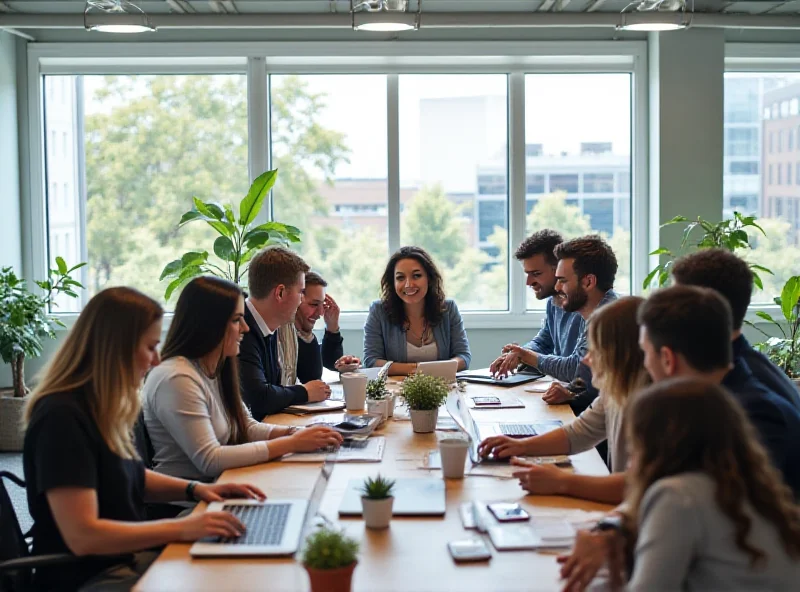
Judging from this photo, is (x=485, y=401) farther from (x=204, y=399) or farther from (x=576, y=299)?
(x=204, y=399)

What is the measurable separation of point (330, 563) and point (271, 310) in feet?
6.29

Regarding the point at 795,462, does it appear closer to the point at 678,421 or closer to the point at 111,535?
the point at 678,421

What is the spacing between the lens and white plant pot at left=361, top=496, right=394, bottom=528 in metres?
1.96

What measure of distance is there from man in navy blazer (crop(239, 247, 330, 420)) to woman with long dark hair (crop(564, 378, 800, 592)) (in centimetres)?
197

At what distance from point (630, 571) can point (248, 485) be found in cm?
99

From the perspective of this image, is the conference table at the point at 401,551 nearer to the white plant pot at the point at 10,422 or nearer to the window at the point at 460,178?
the white plant pot at the point at 10,422

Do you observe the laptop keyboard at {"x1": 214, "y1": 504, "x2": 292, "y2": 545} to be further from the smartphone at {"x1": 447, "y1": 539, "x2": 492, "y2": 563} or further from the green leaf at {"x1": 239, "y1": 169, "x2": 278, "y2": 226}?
the green leaf at {"x1": 239, "y1": 169, "x2": 278, "y2": 226}

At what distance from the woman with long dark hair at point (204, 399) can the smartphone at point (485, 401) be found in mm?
858

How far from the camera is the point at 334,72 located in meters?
6.61

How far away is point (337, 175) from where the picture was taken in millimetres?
6715

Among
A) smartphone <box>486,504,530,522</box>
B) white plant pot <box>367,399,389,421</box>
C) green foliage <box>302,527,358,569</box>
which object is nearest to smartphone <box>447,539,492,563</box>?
smartphone <box>486,504,530,522</box>

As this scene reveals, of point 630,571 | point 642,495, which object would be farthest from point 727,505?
point 630,571

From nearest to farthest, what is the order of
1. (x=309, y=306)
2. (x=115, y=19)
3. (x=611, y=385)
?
(x=611, y=385), (x=309, y=306), (x=115, y=19)

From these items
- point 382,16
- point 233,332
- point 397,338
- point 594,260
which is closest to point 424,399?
point 233,332
